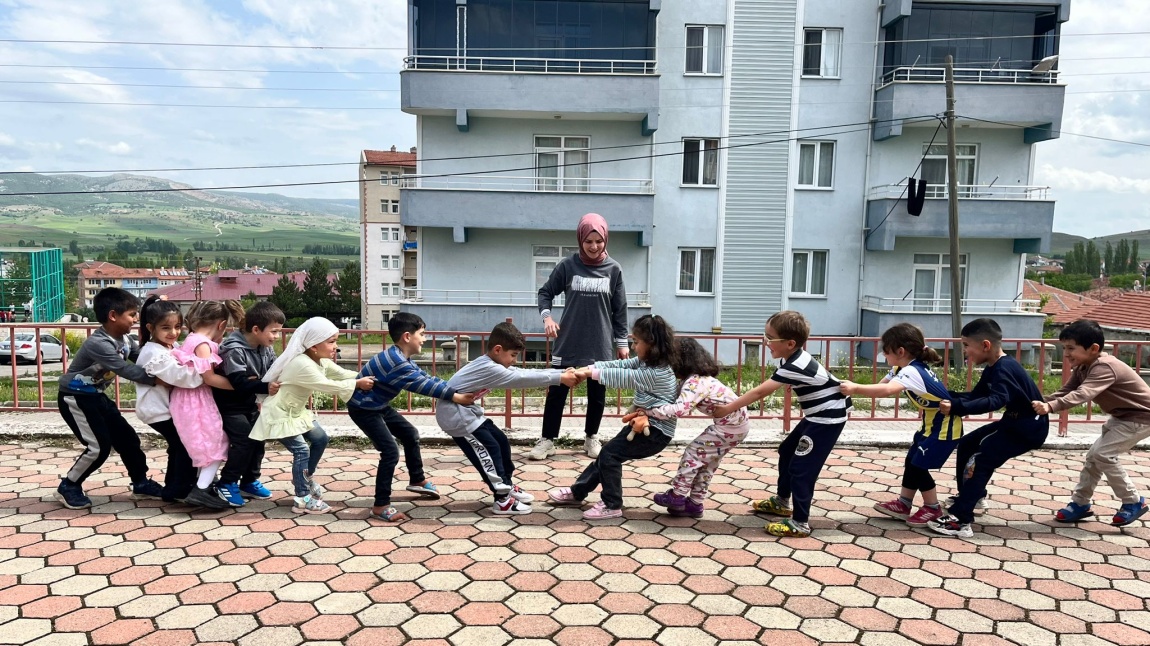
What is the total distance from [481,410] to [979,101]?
19.6 metres

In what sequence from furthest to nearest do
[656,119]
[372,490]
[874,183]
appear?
[874,183], [656,119], [372,490]

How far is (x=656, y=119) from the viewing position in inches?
744

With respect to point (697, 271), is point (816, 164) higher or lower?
higher

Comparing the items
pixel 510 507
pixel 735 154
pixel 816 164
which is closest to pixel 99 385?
pixel 510 507

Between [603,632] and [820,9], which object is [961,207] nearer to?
[820,9]

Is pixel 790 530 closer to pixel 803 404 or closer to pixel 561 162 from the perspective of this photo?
pixel 803 404

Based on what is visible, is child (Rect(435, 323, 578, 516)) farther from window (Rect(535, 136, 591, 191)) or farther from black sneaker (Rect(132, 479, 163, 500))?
window (Rect(535, 136, 591, 191))

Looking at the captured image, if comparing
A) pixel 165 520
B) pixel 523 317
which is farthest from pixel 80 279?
pixel 165 520

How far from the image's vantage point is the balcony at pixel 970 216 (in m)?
19.7

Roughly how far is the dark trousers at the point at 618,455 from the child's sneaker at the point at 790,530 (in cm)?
82

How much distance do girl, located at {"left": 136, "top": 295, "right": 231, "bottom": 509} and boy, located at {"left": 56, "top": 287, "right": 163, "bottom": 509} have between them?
10cm

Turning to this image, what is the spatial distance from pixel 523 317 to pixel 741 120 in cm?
809

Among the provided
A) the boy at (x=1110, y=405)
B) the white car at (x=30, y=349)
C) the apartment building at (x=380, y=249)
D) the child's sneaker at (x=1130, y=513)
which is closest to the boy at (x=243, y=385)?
the boy at (x=1110, y=405)

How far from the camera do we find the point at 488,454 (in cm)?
461
